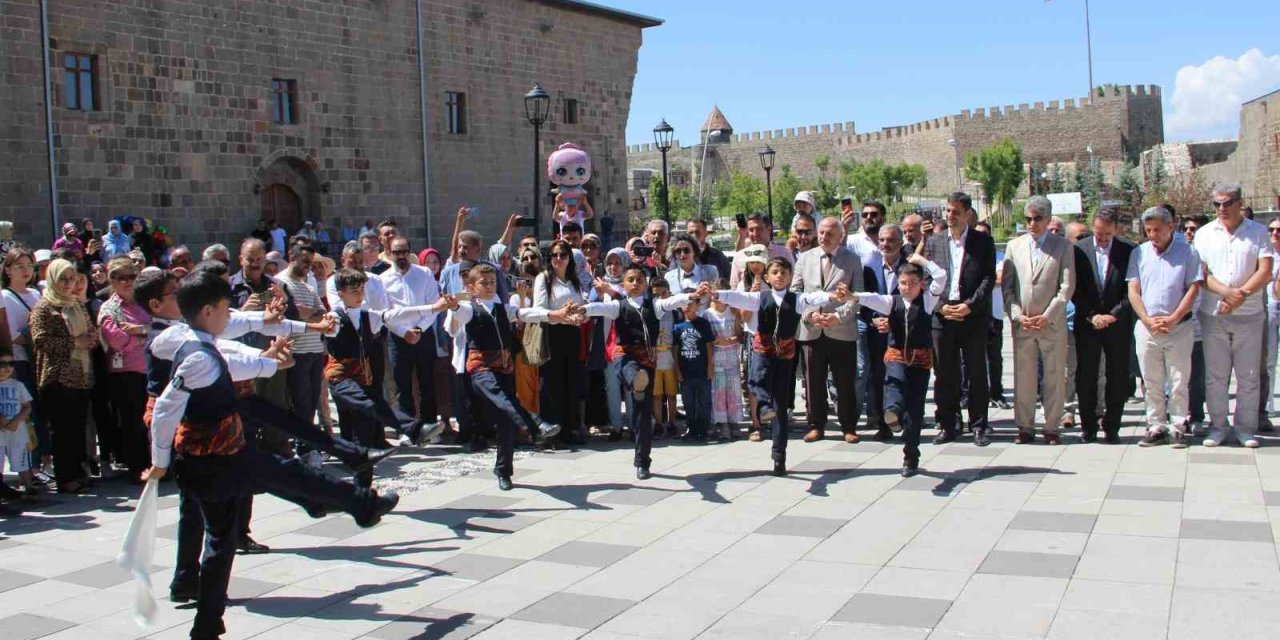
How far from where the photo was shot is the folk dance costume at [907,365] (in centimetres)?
748

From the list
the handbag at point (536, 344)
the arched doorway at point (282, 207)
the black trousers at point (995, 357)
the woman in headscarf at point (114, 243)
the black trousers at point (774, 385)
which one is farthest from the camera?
the arched doorway at point (282, 207)

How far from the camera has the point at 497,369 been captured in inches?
302

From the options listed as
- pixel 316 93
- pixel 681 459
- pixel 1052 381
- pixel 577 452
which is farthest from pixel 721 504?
pixel 316 93

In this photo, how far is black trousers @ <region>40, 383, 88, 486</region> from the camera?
771cm

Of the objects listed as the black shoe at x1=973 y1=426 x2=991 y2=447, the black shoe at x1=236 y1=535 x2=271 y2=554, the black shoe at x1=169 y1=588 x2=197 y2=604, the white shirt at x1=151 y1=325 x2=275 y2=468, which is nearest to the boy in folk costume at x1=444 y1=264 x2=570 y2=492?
the black shoe at x1=236 y1=535 x2=271 y2=554

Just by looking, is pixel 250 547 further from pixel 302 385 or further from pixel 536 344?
pixel 536 344

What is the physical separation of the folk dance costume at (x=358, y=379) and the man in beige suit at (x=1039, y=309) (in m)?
4.48

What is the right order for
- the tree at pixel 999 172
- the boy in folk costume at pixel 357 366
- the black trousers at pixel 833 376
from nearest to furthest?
the boy in folk costume at pixel 357 366, the black trousers at pixel 833 376, the tree at pixel 999 172

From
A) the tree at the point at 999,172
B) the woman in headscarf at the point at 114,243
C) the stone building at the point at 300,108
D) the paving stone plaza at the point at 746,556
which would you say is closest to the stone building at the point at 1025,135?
the tree at the point at 999,172

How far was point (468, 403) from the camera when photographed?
944 centimetres

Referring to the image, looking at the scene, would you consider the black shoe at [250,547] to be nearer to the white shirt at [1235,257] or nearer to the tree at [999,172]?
the white shirt at [1235,257]

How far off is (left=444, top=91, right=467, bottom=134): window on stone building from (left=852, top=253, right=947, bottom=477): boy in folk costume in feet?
62.7

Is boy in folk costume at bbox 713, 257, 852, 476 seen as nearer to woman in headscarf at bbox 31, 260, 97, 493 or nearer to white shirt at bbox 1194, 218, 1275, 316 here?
white shirt at bbox 1194, 218, 1275, 316

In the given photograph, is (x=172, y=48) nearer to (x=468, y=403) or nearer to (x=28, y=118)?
(x=28, y=118)
